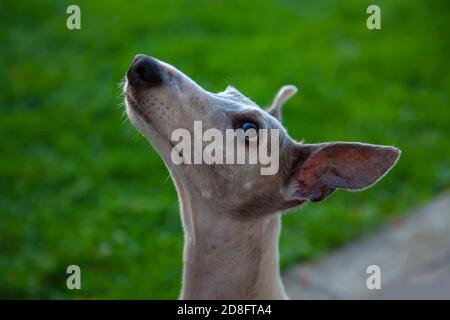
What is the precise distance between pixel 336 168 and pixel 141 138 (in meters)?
4.17

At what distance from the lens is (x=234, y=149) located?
362cm

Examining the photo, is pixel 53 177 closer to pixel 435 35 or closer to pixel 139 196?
pixel 139 196

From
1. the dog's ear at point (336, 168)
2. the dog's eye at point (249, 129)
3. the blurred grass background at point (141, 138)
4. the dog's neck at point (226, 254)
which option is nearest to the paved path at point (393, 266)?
the blurred grass background at point (141, 138)

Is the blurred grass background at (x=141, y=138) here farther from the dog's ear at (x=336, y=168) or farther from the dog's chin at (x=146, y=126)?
the dog's chin at (x=146, y=126)

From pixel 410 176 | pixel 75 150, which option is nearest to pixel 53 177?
pixel 75 150

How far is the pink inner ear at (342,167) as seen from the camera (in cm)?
342

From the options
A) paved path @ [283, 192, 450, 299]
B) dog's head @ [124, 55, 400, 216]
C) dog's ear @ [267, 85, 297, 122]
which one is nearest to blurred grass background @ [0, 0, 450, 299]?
paved path @ [283, 192, 450, 299]

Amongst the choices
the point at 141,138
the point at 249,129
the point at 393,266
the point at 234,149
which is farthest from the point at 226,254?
the point at 141,138

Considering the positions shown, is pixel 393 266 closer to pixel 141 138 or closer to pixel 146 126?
pixel 141 138

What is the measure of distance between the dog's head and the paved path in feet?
7.28

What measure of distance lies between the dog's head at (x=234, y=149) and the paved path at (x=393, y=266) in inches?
87.3

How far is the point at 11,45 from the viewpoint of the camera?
9.13m

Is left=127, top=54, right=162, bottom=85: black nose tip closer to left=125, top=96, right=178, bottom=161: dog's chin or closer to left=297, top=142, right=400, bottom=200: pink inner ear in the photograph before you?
left=125, top=96, right=178, bottom=161: dog's chin

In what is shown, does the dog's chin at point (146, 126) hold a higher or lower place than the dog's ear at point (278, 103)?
lower
